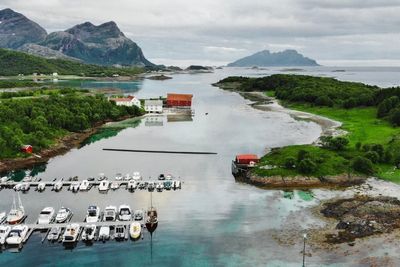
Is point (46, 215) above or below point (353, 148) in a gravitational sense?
below

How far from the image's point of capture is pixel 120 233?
50688 mm

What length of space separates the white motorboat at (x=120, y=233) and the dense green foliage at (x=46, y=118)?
138ft

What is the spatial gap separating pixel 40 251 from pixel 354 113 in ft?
362

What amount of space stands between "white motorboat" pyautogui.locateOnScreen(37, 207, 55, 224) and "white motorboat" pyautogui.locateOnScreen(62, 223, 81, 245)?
509 cm

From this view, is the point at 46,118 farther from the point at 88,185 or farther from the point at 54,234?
the point at 54,234

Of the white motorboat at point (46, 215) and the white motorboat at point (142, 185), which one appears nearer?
the white motorboat at point (46, 215)

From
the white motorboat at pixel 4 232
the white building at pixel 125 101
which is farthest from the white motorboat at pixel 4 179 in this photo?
the white building at pixel 125 101

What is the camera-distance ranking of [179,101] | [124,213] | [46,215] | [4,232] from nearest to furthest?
[4,232]
[46,215]
[124,213]
[179,101]

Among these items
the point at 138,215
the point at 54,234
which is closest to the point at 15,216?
the point at 54,234

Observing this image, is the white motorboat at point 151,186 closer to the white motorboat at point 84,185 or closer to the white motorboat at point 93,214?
the white motorboat at point 84,185

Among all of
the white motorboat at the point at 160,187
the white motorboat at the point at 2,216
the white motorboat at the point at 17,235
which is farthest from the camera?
the white motorboat at the point at 160,187

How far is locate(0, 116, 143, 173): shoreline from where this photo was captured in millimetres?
81125

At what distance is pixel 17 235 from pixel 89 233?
787 centimetres

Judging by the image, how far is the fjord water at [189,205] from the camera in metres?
45.9
